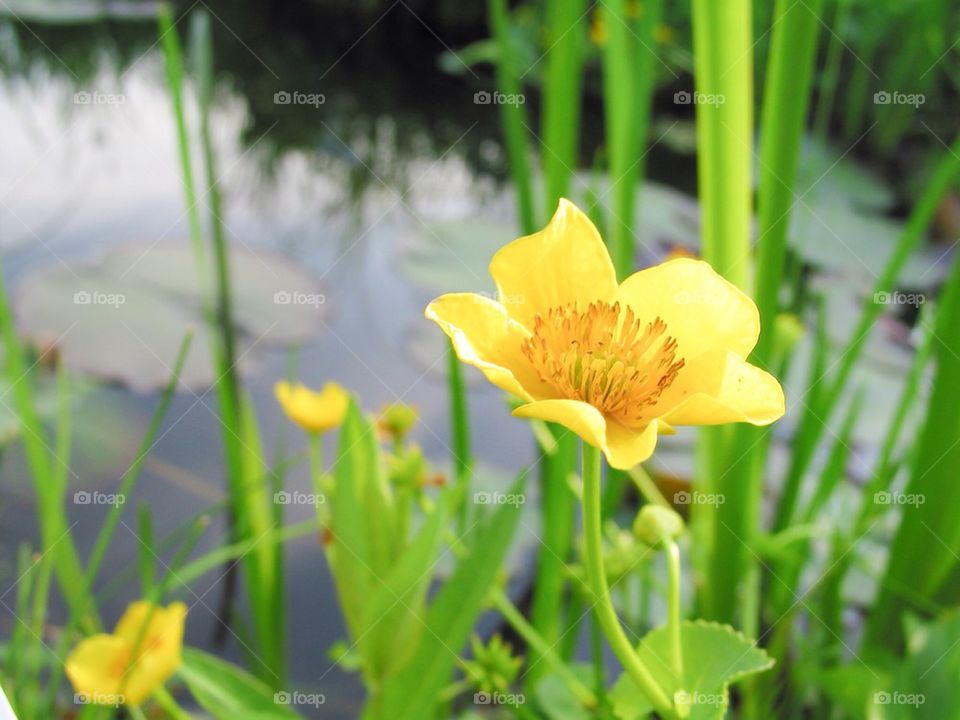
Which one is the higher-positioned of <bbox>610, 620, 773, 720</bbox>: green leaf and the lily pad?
the lily pad

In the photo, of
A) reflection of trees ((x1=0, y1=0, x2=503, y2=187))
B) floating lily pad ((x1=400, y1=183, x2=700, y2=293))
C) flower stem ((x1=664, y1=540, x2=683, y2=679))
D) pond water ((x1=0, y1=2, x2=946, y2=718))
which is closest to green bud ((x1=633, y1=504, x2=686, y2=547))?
flower stem ((x1=664, y1=540, x2=683, y2=679))

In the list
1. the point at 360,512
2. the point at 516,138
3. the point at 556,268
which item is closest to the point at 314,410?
the point at 360,512

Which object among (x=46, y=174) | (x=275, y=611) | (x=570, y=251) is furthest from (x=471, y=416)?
(x=46, y=174)

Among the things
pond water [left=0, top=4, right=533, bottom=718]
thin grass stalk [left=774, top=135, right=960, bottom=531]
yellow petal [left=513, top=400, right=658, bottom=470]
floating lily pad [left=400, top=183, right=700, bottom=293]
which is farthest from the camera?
floating lily pad [left=400, top=183, right=700, bottom=293]

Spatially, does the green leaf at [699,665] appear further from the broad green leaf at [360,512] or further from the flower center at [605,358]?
the broad green leaf at [360,512]

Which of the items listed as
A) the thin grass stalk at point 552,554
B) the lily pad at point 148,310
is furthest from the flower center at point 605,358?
the lily pad at point 148,310

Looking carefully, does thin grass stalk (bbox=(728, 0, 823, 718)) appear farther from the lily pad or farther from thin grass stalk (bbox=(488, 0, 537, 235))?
the lily pad

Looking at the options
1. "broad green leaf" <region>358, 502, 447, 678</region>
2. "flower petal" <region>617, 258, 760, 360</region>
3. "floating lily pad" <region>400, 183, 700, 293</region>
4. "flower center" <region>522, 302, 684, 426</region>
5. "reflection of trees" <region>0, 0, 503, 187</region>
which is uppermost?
"reflection of trees" <region>0, 0, 503, 187</region>
